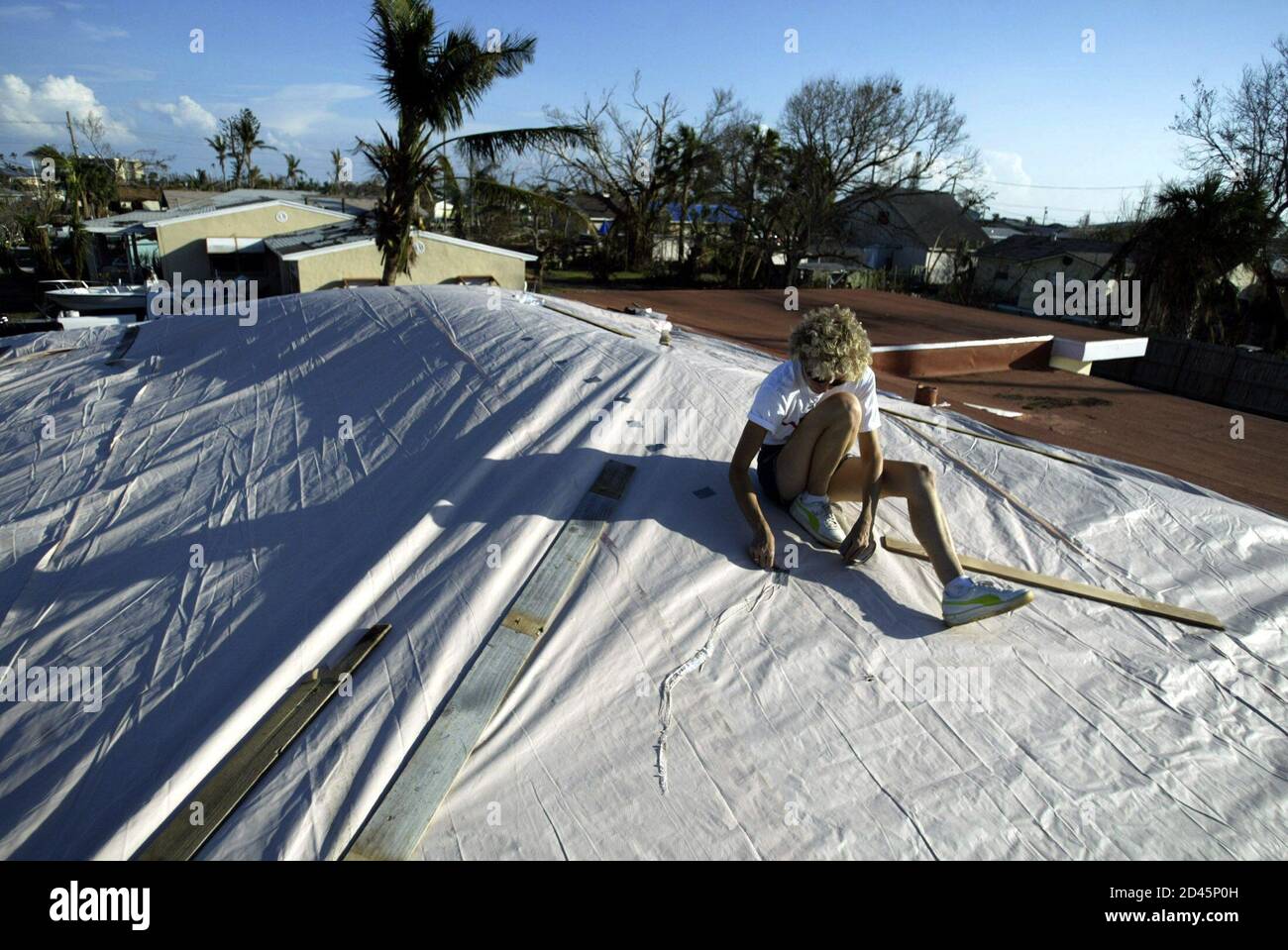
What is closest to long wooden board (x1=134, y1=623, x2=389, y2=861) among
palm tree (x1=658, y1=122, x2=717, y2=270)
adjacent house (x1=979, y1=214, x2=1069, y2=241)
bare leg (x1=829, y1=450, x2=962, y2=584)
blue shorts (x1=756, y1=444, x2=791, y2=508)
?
blue shorts (x1=756, y1=444, x2=791, y2=508)

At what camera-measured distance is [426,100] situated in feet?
33.2

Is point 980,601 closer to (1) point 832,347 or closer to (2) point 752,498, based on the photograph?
(2) point 752,498

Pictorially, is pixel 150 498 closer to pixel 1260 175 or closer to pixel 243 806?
pixel 243 806

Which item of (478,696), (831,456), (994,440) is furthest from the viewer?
(994,440)

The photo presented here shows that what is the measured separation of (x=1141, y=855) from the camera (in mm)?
1846

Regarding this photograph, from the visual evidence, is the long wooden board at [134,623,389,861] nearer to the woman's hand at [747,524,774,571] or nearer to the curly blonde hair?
the woman's hand at [747,524,774,571]

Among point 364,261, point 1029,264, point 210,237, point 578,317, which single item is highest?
point 1029,264

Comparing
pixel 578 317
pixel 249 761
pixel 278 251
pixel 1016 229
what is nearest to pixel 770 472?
pixel 249 761

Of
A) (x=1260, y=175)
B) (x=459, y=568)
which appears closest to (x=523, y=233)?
(x=1260, y=175)

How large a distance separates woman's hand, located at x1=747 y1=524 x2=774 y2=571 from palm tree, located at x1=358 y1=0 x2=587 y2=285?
920cm

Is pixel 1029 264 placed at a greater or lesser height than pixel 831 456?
greater

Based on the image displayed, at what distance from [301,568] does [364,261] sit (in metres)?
13.3

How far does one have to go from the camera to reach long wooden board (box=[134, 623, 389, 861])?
1.76 metres

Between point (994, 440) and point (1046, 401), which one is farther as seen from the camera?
point (1046, 401)
